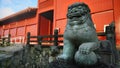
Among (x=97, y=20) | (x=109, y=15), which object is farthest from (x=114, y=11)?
(x=97, y=20)

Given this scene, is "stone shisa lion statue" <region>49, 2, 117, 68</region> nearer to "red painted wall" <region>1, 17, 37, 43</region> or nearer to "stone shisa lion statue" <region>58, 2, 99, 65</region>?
"stone shisa lion statue" <region>58, 2, 99, 65</region>

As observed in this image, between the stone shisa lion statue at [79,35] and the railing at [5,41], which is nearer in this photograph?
the stone shisa lion statue at [79,35]

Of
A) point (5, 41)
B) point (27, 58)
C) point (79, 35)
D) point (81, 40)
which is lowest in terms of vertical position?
point (27, 58)

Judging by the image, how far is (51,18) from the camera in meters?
12.5

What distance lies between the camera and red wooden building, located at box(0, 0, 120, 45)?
22.5ft

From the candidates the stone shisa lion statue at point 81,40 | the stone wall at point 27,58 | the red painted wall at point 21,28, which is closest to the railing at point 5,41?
the red painted wall at point 21,28

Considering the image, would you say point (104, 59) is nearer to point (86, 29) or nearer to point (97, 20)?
point (86, 29)

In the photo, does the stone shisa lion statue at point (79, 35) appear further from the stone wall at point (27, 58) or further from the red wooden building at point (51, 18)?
the red wooden building at point (51, 18)

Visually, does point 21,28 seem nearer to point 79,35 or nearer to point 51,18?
point 51,18

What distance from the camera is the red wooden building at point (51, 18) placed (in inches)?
270

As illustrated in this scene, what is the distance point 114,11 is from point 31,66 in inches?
193

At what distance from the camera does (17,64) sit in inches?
343

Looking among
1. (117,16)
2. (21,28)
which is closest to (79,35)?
(117,16)

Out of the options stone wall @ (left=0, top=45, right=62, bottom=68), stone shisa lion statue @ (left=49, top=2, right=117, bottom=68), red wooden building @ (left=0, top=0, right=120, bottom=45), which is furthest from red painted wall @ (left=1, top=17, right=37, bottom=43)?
stone shisa lion statue @ (left=49, top=2, right=117, bottom=68)
